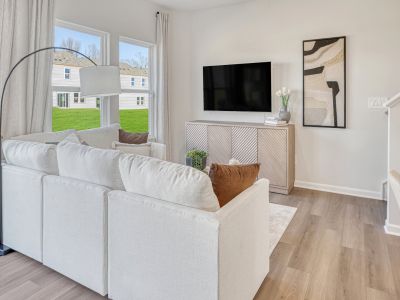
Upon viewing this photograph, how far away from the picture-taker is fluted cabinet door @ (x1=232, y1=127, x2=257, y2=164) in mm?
4262

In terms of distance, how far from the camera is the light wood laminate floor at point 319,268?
6.57ft

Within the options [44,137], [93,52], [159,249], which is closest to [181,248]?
[159,249]

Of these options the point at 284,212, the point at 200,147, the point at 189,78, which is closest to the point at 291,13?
the point at 189,78

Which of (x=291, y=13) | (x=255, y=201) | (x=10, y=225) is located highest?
(x=291, y=13)

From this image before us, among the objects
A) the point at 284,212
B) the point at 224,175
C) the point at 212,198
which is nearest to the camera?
the point at 212,198

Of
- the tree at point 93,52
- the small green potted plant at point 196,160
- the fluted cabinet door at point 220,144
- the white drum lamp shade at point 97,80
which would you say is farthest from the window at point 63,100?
the fluted cabinet door at point 220,144

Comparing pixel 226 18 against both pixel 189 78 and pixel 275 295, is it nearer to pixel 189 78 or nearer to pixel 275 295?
pixel 189 78

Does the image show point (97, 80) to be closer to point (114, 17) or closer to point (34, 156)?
point (34, 156)

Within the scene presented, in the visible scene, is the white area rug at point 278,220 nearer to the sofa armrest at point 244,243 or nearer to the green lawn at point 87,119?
the sofa armrest at point 244,243

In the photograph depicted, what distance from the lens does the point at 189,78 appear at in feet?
17.5

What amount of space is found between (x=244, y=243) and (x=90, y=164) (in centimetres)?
113

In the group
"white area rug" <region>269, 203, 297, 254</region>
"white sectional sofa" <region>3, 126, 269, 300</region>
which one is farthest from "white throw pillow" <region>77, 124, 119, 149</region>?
"white area rug" <region>269, 203, 297, 254</region>

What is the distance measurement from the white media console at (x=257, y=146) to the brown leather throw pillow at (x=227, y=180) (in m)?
2.37

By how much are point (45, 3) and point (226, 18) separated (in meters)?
2.75
